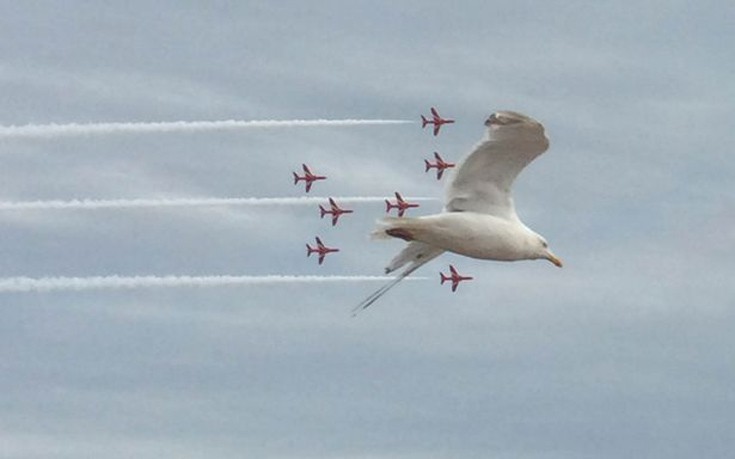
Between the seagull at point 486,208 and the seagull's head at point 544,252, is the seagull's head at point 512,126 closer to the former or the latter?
the seagull at point 486,208

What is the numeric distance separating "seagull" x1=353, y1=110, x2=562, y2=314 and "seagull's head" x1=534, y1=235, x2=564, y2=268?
4.31 feet

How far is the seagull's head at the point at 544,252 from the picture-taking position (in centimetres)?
9131

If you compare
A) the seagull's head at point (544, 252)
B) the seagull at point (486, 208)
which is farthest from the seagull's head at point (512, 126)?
the seagull's head at point (544, 252)

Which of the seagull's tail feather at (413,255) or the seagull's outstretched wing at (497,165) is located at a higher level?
the seagull's outstretched wing at (497,165)

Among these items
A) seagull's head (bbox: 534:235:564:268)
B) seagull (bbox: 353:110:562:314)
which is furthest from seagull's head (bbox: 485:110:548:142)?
seagull's head (bbox: 534:235:564:268)

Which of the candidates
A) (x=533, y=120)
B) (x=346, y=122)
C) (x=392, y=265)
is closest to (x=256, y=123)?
(x=346, y=122)

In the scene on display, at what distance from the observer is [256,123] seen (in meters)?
147

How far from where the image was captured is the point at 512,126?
8325cm

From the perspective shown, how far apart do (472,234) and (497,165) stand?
359 cm

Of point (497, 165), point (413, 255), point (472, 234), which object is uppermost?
point (497, 165)

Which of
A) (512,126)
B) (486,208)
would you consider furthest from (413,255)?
(512,126)

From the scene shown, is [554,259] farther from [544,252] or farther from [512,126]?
[512,126]

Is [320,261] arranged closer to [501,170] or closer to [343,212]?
[343,212]

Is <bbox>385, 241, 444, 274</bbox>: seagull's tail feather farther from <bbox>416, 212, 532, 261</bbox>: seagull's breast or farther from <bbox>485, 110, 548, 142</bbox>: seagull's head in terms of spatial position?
<bbox>485, 110, 548, 142</bbox>: seagull's head
